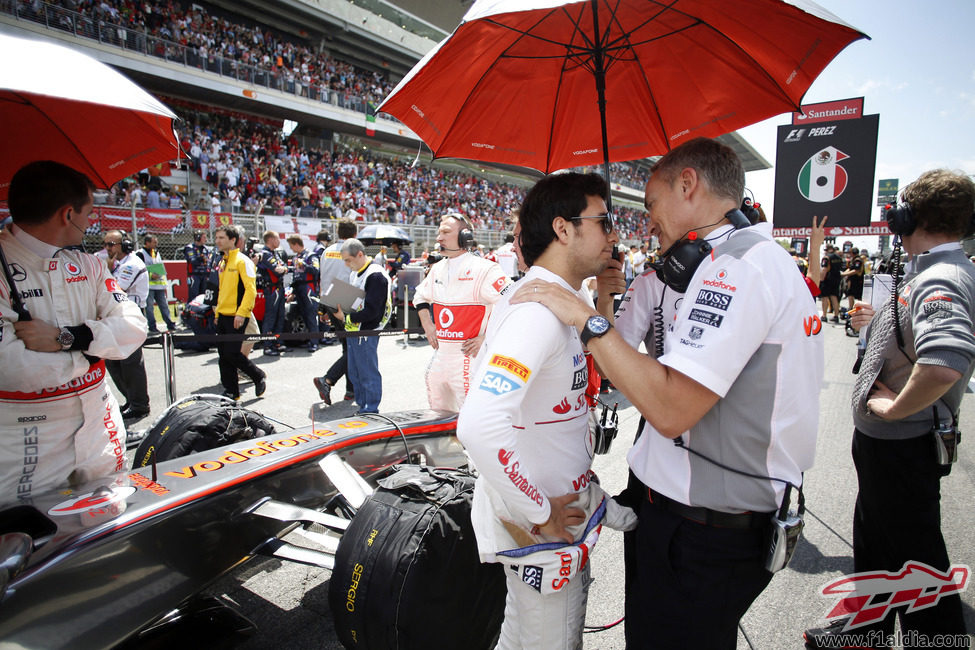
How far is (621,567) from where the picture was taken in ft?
9.11

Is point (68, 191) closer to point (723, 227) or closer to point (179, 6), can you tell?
point (723, 227)

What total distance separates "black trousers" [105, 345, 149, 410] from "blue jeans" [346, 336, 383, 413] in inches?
81.5

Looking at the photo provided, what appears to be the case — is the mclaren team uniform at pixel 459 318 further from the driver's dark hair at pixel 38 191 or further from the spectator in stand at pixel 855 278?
the spectator in stand at pixel 855 278

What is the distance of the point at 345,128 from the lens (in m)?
30.6

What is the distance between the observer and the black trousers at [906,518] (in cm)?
197

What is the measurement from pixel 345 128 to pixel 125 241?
25.5m

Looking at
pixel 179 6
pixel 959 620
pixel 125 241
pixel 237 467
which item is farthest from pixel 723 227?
pixel 179 6

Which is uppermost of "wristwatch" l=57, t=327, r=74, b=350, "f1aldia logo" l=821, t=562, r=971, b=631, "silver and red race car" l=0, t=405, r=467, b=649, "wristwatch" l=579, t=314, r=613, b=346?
"wristwatch" l=579, t=314, r=613, b=346

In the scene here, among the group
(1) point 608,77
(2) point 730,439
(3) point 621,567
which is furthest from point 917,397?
(1) point 608,77

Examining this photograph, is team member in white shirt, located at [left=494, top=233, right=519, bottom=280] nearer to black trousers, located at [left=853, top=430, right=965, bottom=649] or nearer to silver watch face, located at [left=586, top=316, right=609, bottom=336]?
black trousers, located at [left=853, top=430, right=965, bottom=649]

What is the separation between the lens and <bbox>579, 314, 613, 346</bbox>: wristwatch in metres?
1.31

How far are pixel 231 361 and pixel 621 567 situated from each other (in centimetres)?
472

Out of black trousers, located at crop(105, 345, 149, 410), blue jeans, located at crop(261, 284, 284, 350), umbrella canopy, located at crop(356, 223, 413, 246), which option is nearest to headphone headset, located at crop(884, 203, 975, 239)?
black trousers, located at crop(105, 345, 149, 410)

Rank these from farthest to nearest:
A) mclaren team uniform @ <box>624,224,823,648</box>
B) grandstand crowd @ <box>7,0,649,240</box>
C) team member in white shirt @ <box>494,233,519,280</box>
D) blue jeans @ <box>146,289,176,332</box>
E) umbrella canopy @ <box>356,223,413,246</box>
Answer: grandstand crowd @ <box>7,0,649,240</box> < umbrella canopy @ <box>356,223,413,246</box> < blue jeans @ <box>146,289,176,332</box> < team member in white shirt @ <box>494,233,519,280</box> < mclaren team uniform @ <box>624,224,823,648</box>
